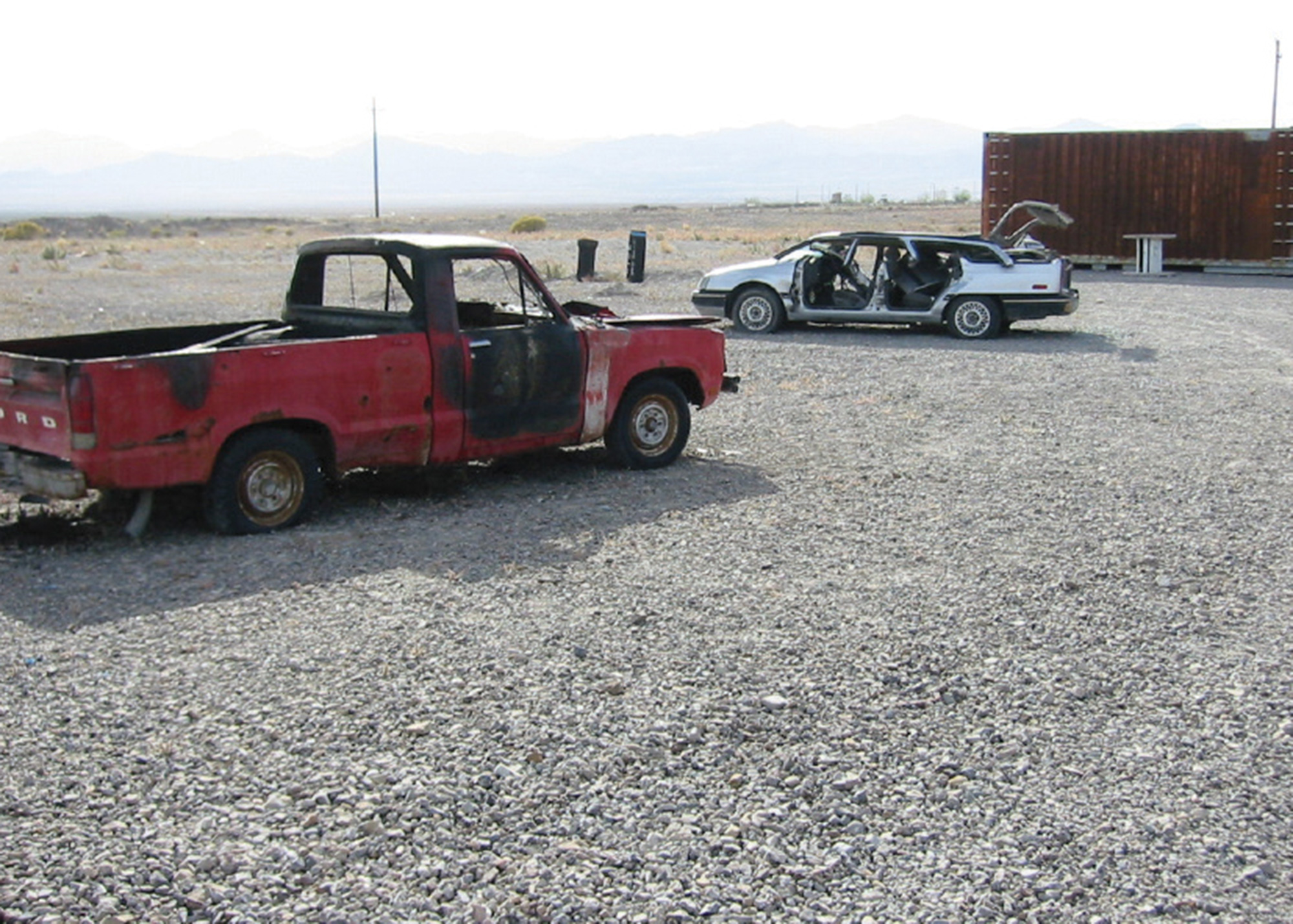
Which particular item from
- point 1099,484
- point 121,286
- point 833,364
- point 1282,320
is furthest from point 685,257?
point 1099,484

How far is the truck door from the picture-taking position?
873 cm

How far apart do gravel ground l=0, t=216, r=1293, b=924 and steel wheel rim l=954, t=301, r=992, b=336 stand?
839 centimetres

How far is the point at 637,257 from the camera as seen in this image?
27.8m

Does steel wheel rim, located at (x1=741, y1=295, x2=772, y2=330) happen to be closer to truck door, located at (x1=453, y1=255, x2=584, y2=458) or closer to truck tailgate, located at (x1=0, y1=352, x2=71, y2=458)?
truck door, located at (x1=453, y1=255, x2=584, y2=458)

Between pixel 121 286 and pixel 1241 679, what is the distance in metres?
28.4

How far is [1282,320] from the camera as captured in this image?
20359 millimetres

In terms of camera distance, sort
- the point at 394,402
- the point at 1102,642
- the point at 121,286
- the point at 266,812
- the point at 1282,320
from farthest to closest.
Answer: the point at 121,286, the point at 1282,320, the point at 394,402, the point at 1102,642, the point at 266,812

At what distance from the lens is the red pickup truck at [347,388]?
7.27 m

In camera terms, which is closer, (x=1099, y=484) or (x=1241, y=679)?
(x=1241, y=679)

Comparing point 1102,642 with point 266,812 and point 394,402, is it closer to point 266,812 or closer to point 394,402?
point 266,812

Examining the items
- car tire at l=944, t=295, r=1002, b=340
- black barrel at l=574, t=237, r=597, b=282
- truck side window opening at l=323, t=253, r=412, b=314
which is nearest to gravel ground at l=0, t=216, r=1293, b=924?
truck side window opening at l=323, t=253, r=412, b=314

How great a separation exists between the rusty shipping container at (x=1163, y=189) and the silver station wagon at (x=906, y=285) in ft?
40.2

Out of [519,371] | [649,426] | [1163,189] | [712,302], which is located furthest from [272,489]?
[1163,189]

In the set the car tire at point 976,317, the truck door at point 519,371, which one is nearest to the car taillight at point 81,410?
the truck door at point 519,371
